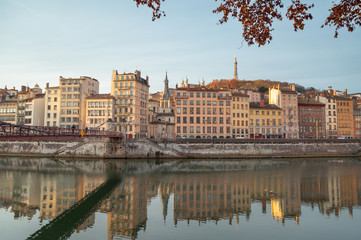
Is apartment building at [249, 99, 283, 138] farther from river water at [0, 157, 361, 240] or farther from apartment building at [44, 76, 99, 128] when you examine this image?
apartment building at [44, 76, 99, 128]

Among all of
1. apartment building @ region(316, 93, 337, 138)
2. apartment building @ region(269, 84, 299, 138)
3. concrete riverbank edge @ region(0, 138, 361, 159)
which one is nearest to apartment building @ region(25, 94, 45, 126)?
concrete riverbank edge @ region(0, 138, 361, 159)

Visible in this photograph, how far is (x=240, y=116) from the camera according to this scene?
81.6m

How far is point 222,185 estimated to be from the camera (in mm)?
32188

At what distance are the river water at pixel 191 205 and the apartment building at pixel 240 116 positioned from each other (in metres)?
41.4

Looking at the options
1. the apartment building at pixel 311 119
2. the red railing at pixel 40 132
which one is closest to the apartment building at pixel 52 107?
the red railing at pixel 40 132

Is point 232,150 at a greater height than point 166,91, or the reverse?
point 166,91

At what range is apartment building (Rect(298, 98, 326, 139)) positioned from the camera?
89.6 m

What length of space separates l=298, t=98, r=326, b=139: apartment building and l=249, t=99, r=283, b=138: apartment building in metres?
9.56

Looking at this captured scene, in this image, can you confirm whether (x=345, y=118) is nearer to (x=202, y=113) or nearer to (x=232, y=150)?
(x=202, y=113)

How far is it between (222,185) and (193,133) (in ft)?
149

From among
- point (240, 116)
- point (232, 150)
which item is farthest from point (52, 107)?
point (240, 116)

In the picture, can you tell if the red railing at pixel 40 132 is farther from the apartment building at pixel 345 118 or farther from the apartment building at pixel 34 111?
the apartment building at pixel 345 118

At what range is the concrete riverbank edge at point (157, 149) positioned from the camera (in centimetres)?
5991

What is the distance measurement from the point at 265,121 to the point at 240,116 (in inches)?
316
